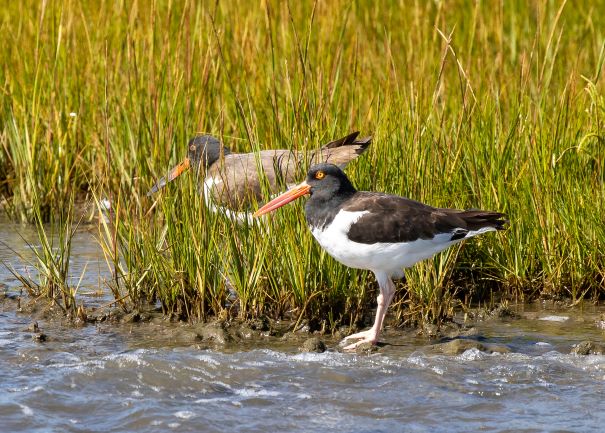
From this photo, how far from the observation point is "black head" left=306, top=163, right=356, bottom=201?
562cm

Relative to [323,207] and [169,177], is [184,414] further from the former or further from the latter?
[169,177]

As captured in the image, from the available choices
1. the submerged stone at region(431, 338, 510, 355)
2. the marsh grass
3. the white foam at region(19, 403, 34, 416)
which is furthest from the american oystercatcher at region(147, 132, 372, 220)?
the white foam at region(19, 403, 34, 416)

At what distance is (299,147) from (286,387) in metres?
1.83

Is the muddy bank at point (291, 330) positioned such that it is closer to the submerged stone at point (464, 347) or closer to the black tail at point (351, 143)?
the submerged stone at point (464, 347)

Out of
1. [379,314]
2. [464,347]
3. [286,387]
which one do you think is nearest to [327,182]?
[379,314]

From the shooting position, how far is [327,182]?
566 centimetres

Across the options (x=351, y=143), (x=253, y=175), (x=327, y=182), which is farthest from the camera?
(x=253, y=175)

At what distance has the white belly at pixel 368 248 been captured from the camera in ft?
17.5

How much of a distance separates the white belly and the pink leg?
20 cm

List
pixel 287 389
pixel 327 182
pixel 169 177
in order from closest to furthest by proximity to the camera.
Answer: pixel 287 389 → pixel 327 182 → pixel 169 177

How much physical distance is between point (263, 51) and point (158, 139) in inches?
90.7

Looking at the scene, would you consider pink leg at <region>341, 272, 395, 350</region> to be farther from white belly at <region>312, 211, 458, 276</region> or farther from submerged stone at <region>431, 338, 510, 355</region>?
submerged stone at <region>431, 338, 510, 355</region>

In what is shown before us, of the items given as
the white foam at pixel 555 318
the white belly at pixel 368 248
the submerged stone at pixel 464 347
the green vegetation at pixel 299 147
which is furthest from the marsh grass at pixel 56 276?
the white foam at pixel 555 318

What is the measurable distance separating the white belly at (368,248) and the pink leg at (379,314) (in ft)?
0.64
